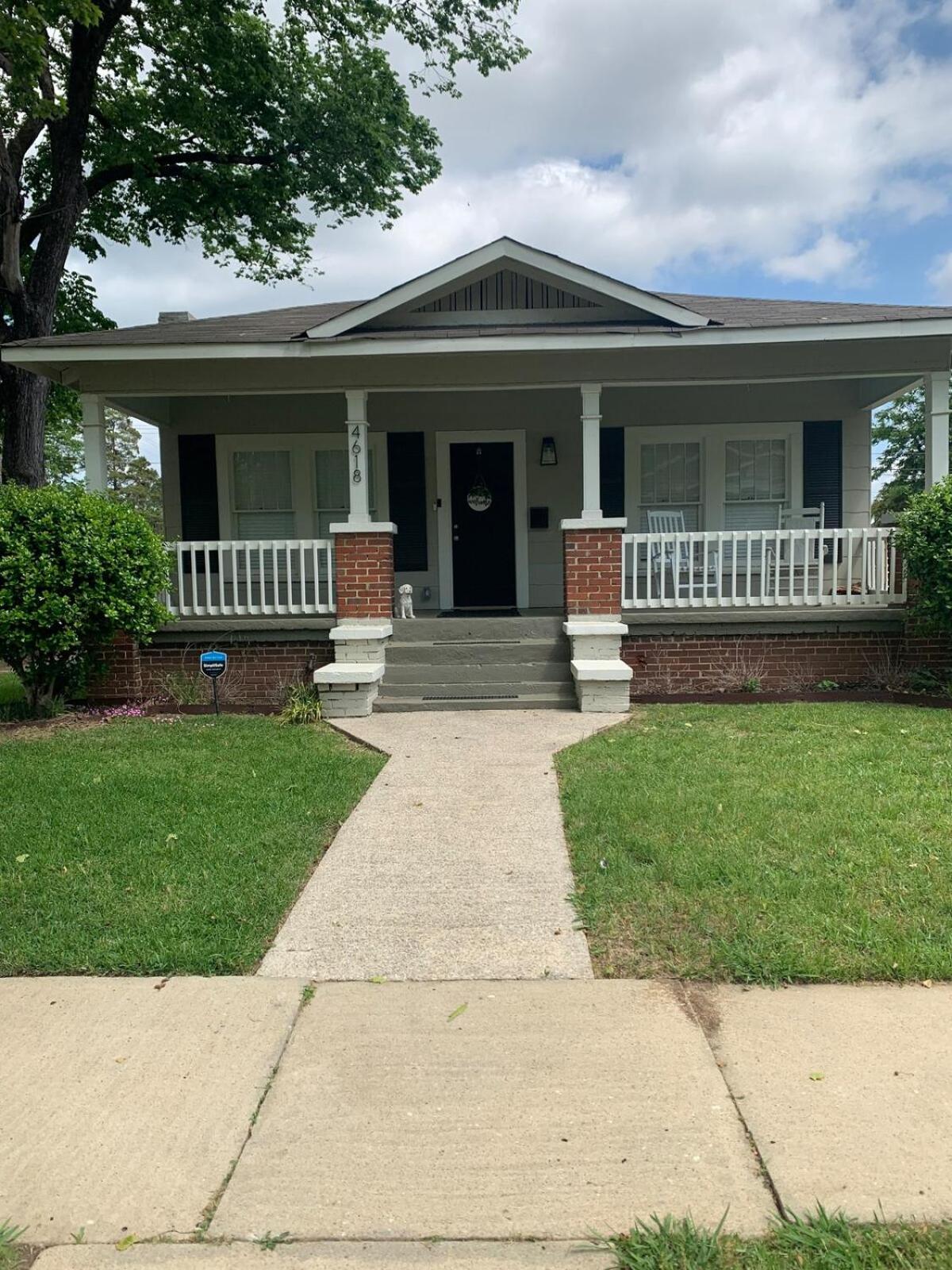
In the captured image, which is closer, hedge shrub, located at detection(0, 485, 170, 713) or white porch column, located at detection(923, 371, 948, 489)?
hedge shrub, located at detection(0, 485, 170, 713)

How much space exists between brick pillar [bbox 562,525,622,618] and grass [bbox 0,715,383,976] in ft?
9.88

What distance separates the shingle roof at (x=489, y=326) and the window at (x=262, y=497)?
180 centimetres

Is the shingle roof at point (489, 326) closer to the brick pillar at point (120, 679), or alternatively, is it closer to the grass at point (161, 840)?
the brick pillar at point (120, 679)

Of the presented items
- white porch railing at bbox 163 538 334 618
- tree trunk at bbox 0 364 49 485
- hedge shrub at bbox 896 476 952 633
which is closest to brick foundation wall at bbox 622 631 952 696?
hedge shrub at bbox 896 476 952 633

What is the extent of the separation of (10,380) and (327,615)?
8.01m

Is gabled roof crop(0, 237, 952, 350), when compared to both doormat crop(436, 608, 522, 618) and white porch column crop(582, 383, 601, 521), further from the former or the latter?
doormat crop(436, 608, 522, 618)

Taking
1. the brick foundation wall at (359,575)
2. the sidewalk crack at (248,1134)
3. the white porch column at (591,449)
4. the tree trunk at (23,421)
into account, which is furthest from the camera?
the tree trunk at (23,421)

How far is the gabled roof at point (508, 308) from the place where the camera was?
8.77 meters

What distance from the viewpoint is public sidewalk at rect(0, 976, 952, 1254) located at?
2014 mm

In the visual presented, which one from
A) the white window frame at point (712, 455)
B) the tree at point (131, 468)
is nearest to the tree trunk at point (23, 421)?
the white window frame at point (712, 455)

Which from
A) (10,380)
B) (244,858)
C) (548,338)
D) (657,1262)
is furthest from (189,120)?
(657,1262)

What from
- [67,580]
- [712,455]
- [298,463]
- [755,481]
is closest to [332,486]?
[298,463]

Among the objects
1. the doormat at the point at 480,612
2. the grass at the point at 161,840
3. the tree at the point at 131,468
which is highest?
the tree at the point at 131,468

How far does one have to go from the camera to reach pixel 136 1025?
2.86m
